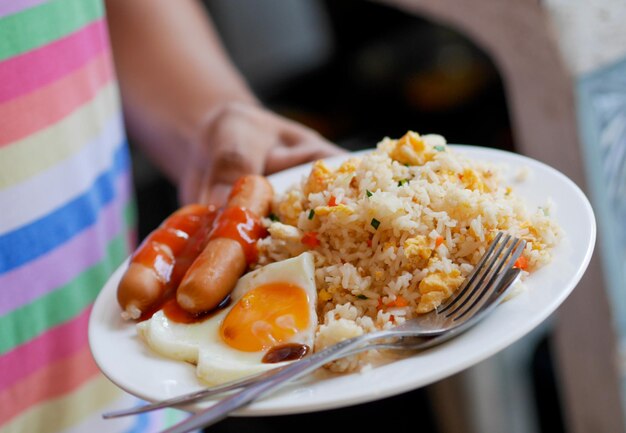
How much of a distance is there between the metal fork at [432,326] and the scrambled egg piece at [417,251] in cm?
7

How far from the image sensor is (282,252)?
1.28 meters

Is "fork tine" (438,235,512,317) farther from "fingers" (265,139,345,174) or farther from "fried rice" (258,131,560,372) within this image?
"fingers" (265,139,345,174)

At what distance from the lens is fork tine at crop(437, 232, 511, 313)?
3.71 ft

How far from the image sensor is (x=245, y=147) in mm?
1636

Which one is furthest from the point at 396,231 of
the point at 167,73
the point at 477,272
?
the point at 167,73

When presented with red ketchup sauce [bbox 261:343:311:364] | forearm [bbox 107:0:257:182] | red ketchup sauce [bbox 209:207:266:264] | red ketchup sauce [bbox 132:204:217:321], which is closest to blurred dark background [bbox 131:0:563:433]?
forearm [bbox 107:0:257:182]

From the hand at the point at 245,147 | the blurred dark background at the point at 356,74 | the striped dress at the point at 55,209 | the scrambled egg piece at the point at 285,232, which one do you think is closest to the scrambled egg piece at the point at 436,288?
the scrambled egg piece at the point at 285,232

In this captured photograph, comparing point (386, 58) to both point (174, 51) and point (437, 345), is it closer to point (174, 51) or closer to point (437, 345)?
point (174, 51)

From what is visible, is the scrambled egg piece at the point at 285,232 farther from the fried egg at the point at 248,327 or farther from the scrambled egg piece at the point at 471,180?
the scrambled egg piece at the point at 471,180

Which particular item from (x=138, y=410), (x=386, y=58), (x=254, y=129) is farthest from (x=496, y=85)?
(x=138, y=410)

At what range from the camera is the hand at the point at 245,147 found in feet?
5.34

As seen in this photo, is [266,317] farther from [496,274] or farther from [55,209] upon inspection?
[55,209]

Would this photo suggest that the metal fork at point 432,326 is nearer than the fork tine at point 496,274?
Yes

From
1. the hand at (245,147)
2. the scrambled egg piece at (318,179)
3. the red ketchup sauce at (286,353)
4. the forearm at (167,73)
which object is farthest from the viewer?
the forearm at (167,73)
